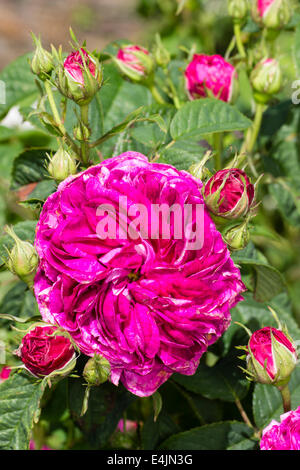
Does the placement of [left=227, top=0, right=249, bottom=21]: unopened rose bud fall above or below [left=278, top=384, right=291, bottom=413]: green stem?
above

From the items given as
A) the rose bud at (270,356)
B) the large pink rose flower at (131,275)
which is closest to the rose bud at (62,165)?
the large pink rose flower at (131,275)

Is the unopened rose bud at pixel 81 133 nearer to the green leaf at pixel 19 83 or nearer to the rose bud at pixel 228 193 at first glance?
the rose bud at pixel 228 193

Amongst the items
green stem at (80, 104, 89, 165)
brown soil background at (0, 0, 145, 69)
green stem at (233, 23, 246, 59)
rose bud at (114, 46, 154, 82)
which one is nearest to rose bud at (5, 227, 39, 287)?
green stem at (80, 104, 89, 165)

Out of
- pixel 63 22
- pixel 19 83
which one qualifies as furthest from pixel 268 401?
pixel 63 22

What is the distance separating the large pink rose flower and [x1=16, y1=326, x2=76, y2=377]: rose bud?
1 centimetres

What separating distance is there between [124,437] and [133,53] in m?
0.59

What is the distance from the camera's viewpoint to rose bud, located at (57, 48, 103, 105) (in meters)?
0.66

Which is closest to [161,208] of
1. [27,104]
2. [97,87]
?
[97,87]

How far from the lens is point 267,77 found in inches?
33.6

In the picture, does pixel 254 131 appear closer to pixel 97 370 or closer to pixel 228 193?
pixel 228 193

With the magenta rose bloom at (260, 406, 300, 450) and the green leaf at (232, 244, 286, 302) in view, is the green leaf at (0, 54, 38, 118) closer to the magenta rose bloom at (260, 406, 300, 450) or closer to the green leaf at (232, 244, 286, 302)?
the green leaf at (232, 244, 286, 302)

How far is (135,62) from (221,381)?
47 cm

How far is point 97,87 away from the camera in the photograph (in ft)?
2.24

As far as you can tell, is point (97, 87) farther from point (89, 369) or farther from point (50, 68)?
point (89, 369)
